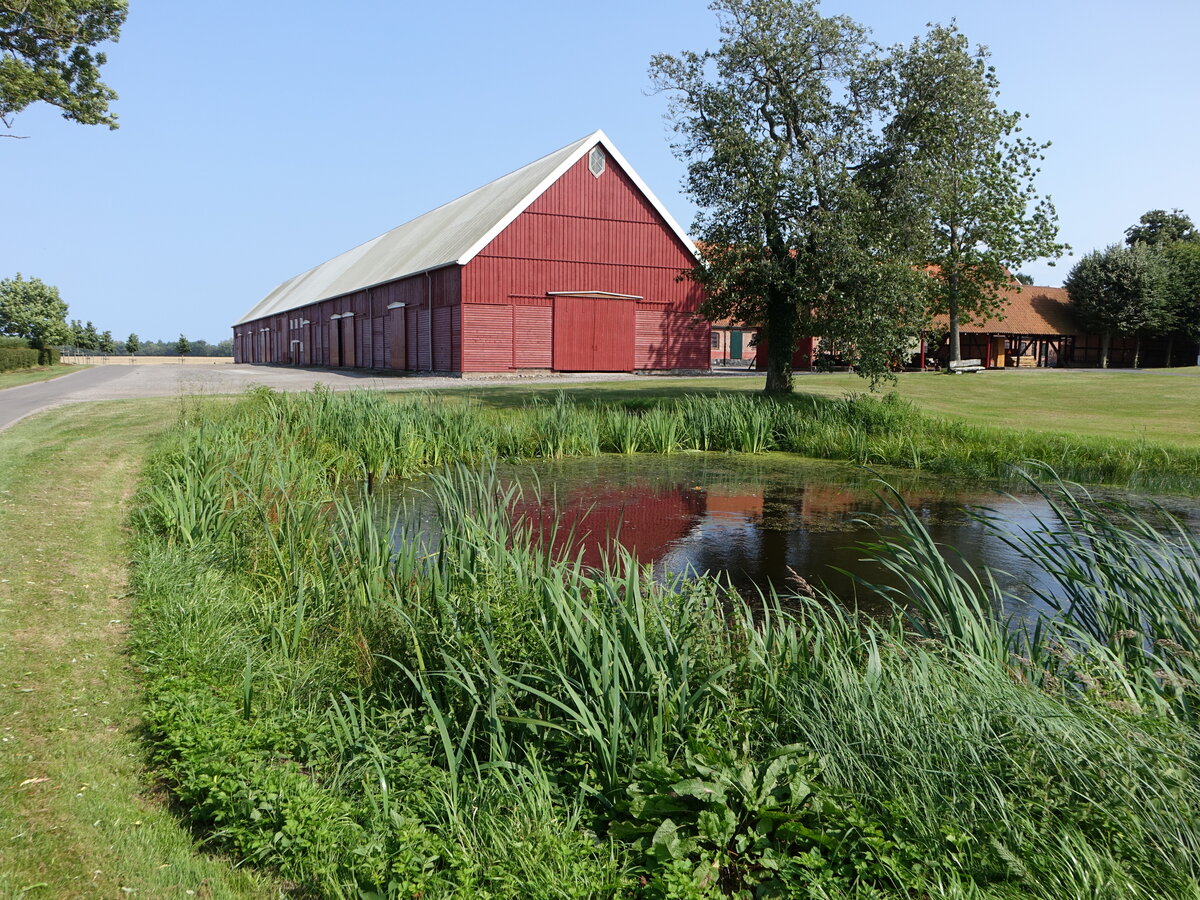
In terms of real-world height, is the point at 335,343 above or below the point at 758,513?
above

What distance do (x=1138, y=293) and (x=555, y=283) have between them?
1348 inches

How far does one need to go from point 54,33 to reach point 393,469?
14.0 meters

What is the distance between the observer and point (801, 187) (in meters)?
17.5

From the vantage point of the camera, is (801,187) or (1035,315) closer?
(801,187)

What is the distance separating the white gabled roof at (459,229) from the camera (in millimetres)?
29109

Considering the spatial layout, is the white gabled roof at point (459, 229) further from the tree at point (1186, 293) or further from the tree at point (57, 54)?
the tree at point (1186, 293)

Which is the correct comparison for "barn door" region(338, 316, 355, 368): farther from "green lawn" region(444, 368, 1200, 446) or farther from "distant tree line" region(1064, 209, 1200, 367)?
"distant tree line" region(1064, 209, 1200, 367)

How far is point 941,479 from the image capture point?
1317 centimetres

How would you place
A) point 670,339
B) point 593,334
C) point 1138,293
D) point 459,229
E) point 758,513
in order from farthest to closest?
point 1138,293 < point 459,229 < point 670,339 < point 593,334 < point 758,513

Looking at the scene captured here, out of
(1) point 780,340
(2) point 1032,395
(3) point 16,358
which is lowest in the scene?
(2) point 1032,395

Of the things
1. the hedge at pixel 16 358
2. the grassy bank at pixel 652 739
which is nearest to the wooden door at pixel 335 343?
the hedge at pixel 16 358

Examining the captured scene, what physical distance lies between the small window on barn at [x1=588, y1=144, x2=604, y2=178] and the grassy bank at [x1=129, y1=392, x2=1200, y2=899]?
26389 millimetres

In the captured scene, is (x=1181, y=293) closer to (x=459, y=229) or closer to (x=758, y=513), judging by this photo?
(x=459, y=229)

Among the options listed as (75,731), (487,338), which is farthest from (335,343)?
(75,731)
